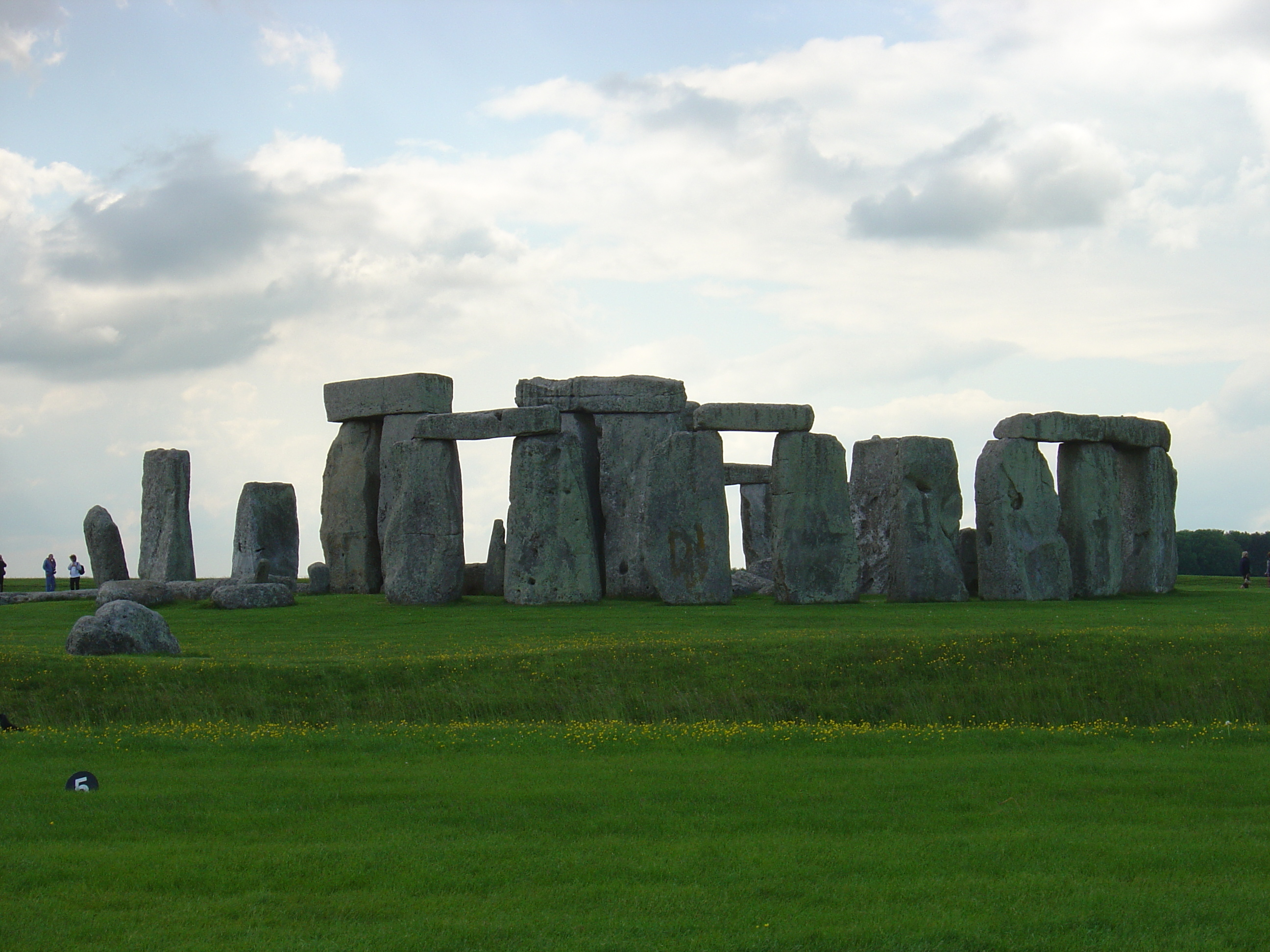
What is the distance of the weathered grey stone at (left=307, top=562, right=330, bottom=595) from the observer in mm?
30078

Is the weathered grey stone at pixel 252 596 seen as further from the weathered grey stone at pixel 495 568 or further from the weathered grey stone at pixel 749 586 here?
the weathered grey stone at pixel 749 586

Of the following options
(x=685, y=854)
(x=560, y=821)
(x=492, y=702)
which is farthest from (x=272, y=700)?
(x=685, y=854)

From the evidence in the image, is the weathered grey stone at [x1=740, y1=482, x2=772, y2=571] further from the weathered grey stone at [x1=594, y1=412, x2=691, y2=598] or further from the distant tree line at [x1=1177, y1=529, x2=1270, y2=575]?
the distant tree line at [x1=1177, y1=529, x2=1270, y2=575]

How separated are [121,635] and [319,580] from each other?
13.6 metres

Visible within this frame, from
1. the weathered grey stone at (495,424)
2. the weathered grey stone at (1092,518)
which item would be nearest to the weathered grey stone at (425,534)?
the weathered grey stone at (495,424)

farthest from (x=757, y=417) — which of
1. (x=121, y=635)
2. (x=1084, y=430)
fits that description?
(x=121, y=635)

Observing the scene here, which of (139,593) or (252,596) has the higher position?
(139,593)

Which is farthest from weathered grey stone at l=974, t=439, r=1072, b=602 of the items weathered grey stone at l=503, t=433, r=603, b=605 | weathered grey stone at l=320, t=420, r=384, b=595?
weathered grey stone at l=320, t=420, r=384, b=595

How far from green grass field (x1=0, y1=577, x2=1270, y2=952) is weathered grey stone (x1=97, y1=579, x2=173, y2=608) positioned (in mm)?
7072

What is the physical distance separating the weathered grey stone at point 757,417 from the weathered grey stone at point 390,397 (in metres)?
7.27

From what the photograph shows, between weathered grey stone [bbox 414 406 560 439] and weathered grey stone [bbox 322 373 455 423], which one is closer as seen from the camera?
weathered grey stone [bbox 414 406 560 439]

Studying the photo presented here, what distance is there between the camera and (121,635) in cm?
1662

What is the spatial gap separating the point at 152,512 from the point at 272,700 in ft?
61.2

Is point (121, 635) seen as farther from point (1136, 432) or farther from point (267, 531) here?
point (1136, 432)
